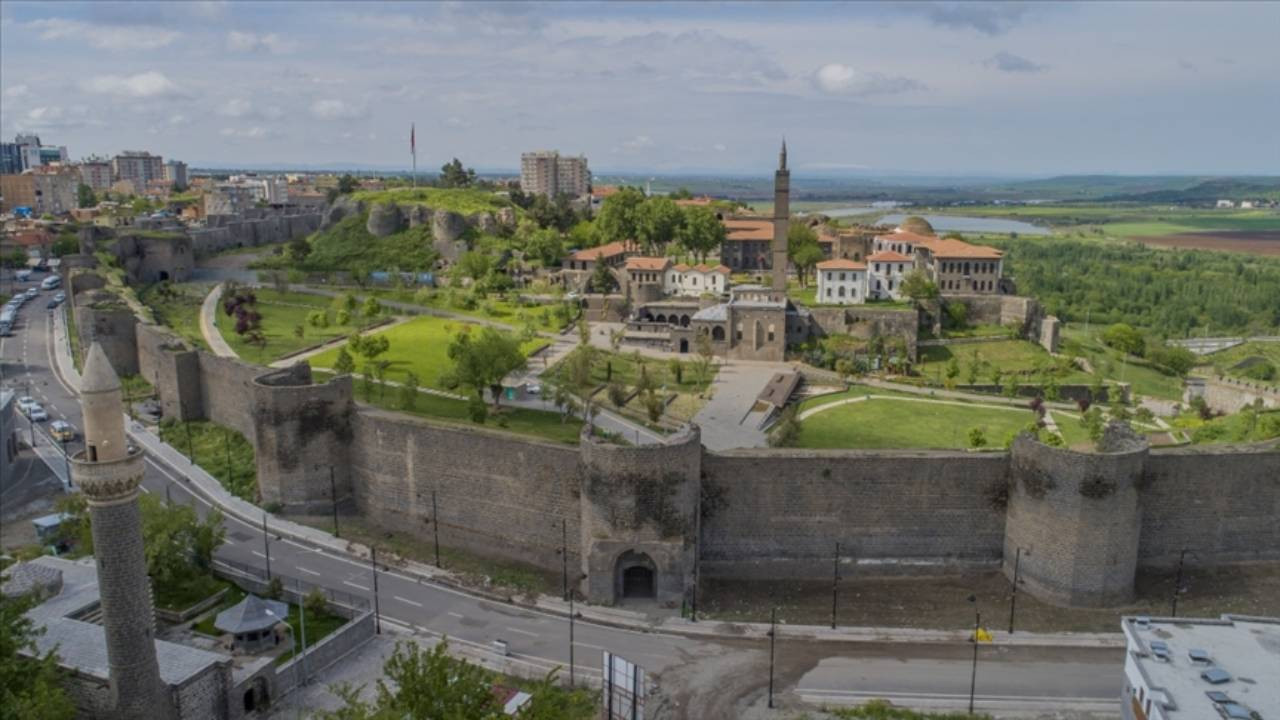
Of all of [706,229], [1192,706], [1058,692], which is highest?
[706,229]

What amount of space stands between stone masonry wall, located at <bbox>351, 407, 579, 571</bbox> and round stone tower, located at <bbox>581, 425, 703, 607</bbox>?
8.61 feet

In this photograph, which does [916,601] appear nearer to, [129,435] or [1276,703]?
[1276,703]

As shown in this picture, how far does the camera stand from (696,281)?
9069 cm

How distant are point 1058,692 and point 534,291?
7213 cm

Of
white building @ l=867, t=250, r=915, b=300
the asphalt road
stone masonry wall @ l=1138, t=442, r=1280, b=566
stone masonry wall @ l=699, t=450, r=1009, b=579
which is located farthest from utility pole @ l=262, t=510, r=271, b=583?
white building @ l=867, t=250, r=915, b=300

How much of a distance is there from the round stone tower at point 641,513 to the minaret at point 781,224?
5327cm

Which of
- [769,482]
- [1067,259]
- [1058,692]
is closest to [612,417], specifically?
[769,482]

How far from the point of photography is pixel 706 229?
3969 inches

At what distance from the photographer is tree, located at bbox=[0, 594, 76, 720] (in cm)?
2030

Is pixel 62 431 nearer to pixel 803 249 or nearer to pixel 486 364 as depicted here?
pixel 486 364

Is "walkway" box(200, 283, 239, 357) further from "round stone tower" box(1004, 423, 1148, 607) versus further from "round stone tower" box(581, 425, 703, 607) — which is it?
"round stone tower" box(1004, 423, 1148, 607)

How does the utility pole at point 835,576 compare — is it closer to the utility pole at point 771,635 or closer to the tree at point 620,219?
the utility pole at point 771,635

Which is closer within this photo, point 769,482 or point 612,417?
point 769,482

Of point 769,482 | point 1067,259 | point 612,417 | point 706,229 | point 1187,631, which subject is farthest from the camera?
point 1067,259
